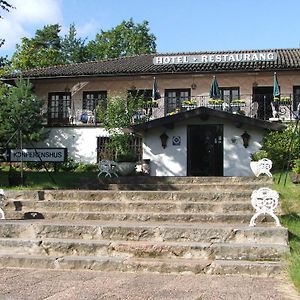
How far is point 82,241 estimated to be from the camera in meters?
6.81

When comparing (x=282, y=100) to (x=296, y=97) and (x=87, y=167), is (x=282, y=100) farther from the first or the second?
(x=87, y=167)

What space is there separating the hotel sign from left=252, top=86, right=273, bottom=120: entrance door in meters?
1.63

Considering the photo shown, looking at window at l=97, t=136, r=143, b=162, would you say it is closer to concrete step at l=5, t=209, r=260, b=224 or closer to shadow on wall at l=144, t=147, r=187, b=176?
shadow on wall at l=144, t=147, r=187, b=176

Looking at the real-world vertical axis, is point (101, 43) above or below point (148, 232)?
above

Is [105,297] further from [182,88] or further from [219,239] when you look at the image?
[182,88]

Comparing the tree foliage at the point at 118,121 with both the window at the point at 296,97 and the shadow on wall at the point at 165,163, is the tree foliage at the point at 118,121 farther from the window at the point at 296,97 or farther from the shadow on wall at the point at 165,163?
the window at the point at 296,97

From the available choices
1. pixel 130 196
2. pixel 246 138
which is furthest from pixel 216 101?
pixel 130 196

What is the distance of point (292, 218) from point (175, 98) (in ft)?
50.4

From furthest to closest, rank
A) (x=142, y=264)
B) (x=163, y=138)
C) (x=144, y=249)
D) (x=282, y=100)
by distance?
(x=282, y=100), (x=163, y=138), (x=144, y=249), (x=142, y=264)

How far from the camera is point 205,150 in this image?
18.4 meters

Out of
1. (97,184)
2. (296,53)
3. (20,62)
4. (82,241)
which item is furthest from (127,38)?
(82,241)

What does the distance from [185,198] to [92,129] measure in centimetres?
1328

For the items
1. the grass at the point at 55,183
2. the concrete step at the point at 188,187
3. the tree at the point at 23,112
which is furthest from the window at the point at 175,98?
the concrete step at the point at 188,187

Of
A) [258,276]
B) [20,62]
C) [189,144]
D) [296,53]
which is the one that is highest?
[20,62]
